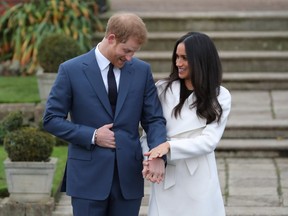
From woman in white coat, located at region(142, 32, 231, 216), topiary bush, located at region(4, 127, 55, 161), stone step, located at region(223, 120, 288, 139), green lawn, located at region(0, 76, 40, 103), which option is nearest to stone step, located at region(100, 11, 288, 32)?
green lawn, located at region(0, 76, 40, 103)

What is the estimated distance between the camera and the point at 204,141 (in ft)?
17.6

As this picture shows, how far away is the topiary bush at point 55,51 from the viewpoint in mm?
9555

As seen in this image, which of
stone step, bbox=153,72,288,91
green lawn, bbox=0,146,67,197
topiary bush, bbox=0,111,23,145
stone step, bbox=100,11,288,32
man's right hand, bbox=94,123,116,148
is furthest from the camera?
stone step, bbox=100,11,288,32

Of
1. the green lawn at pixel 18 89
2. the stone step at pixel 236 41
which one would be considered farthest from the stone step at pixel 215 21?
the green lawn at pixel 18 89

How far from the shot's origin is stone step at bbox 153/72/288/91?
1069 centimetres

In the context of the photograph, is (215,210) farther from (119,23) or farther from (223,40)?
(223,40)

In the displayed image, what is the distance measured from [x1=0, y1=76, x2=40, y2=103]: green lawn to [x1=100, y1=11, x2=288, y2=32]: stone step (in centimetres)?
134

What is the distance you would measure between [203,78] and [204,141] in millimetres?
351

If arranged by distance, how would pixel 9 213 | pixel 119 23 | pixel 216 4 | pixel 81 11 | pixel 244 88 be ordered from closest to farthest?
pixel 119 23
pixel 9 213
pixel 244 88
pixel 81 11
pixel 216 4

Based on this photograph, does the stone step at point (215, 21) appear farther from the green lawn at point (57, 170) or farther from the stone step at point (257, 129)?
the green lawn at point (57, 170)

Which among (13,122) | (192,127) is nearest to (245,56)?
(13,122)

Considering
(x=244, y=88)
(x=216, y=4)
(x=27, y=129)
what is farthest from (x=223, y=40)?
(x=27, y=129)

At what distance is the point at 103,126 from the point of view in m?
5.31

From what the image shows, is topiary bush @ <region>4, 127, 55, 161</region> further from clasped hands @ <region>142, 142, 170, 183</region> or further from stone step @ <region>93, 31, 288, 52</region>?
stone step @ <region>93, 31, 288, 52</region>
